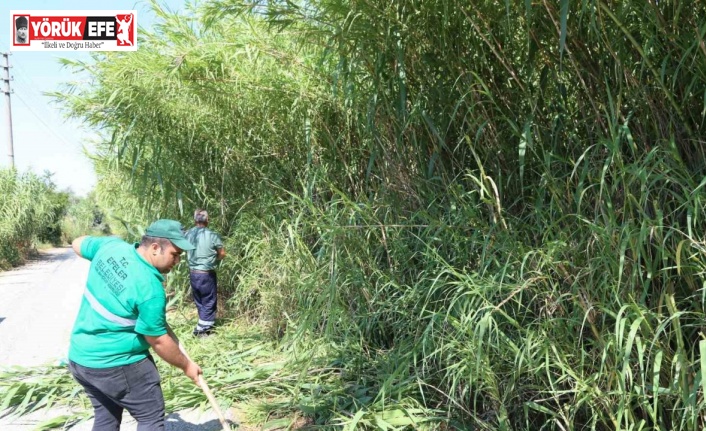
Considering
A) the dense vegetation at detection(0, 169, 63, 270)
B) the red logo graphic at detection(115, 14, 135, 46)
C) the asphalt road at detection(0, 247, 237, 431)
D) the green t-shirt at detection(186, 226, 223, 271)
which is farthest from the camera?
the dense vegetation at detection(0, 169, 63, 270)

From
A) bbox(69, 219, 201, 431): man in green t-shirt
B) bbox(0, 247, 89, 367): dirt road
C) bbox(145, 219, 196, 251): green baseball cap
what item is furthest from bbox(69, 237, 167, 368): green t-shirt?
bbox(0, 247, 89, 367): dirt road

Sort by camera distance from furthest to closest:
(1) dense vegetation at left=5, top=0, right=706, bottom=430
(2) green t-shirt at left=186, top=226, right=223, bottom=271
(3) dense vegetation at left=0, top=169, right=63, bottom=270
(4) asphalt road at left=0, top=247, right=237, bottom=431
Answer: (3) dense vegetation at left=0, top=169, right=63, bottom=270, (2) green t-shirt at left=186, top=226, right=223, bottom=271, (4) asphalt road at left=0, top=247, right=237, bottom=431, (1) dense vegetation at left=5, top=0, right=706, bottom=430

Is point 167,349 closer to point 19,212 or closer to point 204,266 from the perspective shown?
point 204,266

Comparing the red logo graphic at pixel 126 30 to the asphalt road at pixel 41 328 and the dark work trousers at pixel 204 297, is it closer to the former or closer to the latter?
the dark work trousers at pixel 204 297

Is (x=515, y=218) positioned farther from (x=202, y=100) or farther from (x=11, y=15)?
(x=11, y=15)

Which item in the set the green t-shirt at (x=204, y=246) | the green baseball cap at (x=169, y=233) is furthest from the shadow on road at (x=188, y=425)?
the green t-shirt at (x=204, y=246)

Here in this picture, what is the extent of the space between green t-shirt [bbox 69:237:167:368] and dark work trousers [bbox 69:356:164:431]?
0.15ft

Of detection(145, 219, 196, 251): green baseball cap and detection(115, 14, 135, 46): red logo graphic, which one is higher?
detection(115, 14, 135, 46): red logo graphic

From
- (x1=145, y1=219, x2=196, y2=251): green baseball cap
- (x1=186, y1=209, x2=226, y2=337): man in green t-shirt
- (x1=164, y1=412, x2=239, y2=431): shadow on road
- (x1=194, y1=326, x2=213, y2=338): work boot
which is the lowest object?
(x1=194, y1=326, x2=213, y2=338): work boot

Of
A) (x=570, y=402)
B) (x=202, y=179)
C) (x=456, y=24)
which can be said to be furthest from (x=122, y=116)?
(x=570, y=402)

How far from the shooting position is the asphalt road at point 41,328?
12.4ft

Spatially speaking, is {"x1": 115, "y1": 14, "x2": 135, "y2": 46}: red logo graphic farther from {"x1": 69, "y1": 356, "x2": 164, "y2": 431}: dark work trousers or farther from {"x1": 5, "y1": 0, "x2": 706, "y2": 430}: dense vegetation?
{"x1": 69, "y1": 356, "x2": 164, "y2": 431}: dark work trousers

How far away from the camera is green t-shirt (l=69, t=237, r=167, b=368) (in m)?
2.60

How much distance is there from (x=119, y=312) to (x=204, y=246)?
319cm
